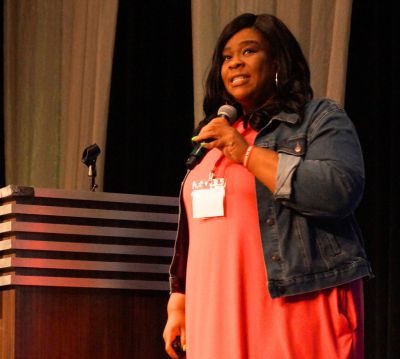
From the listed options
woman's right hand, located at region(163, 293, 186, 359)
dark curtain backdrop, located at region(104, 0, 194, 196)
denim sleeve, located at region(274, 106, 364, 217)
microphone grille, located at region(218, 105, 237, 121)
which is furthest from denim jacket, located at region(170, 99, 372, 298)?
dark curtain backdrop, located at region(104, 0, 194, 196)

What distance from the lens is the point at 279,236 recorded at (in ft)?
7.39

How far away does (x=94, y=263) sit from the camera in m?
2.90

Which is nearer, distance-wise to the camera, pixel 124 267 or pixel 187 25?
pixel 124 267

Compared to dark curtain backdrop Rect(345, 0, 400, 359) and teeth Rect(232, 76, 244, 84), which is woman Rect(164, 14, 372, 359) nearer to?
teeth Rect(232, 76, 244, 84)

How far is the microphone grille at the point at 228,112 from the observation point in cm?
247

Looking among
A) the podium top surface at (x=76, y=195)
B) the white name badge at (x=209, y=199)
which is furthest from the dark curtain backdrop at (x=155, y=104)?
the white name badge at (x=209, y=199)

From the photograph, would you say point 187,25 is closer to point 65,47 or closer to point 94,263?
point 65,47

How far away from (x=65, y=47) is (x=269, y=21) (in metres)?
2.81

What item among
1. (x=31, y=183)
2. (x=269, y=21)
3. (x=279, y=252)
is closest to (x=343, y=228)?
(x=279, y=252)

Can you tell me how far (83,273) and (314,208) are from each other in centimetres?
95

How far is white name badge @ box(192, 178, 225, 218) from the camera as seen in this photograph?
2.34m

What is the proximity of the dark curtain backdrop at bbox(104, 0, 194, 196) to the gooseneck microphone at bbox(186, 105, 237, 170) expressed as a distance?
5.67 feet

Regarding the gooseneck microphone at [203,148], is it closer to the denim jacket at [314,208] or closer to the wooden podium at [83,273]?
the denim jacket at [314,208]

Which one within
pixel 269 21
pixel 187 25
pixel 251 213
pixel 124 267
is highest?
pixel 187 25
